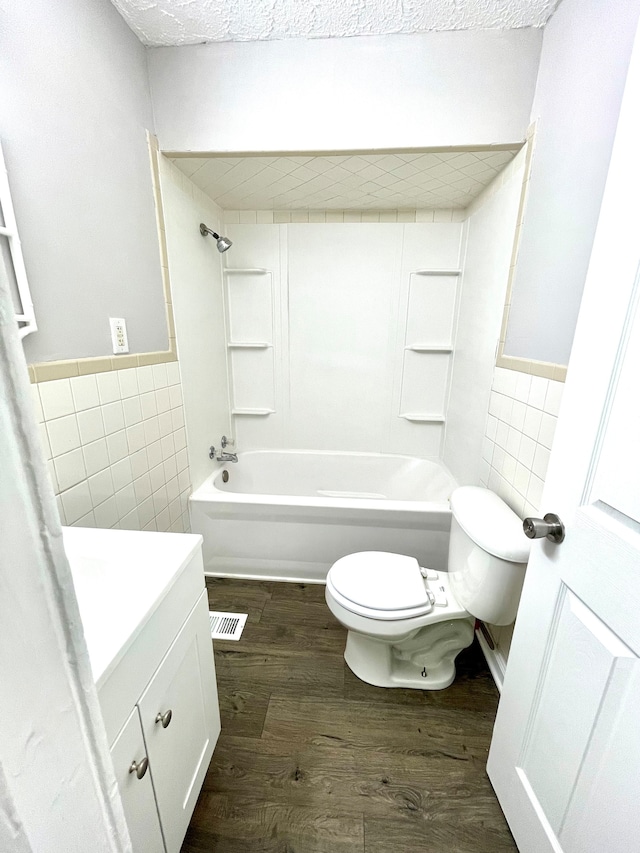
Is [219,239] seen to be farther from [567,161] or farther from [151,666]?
[151,666]

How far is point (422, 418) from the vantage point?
2.33 meters

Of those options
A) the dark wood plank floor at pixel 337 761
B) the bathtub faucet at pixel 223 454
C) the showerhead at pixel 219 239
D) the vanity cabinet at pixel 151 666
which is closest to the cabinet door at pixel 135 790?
the vanity cabinet at pixel 151 666

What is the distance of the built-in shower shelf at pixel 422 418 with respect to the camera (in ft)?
7.57

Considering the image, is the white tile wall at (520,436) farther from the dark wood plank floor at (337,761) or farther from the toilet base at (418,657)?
the dark wood plank floor at (337,761)

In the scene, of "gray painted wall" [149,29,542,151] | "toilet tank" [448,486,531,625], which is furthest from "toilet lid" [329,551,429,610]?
"gray painted wall" [149,29,542,151]

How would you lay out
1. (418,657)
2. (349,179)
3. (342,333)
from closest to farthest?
(418,657) → (349,179) → (342,333)

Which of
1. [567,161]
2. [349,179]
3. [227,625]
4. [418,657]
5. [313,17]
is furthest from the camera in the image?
[349,179]

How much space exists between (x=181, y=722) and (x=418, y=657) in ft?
2.85

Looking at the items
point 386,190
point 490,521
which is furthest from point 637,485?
point 386,190

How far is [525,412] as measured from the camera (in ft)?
4.03

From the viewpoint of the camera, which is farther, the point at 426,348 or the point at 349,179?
the point at 426,348

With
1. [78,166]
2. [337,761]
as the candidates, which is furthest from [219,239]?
[337,761]

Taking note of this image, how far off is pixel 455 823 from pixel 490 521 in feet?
2.64

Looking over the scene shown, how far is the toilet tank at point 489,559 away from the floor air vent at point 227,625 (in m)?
0.93
